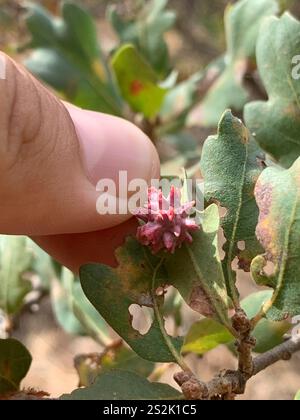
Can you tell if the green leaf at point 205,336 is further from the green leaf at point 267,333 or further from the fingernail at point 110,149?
the fingernail at point 110,149

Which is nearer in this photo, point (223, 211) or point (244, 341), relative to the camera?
point (244, 341)

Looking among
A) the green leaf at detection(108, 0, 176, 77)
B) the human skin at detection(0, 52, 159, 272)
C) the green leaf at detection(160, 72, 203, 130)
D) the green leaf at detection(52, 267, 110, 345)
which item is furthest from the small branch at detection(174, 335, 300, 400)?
the green leaf at detection(108, 0, 176, 77)

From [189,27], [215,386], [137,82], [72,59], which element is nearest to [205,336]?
[215,386]

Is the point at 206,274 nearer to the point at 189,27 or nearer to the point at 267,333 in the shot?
the point at 267,333

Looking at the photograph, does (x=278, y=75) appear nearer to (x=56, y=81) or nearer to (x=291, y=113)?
(x=291, y=113)

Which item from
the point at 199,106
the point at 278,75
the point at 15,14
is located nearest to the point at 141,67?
the point at 199,106

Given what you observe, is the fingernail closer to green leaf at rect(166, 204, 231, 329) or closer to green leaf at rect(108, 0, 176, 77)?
green leaf at rect(166, 204, 231, 329)
